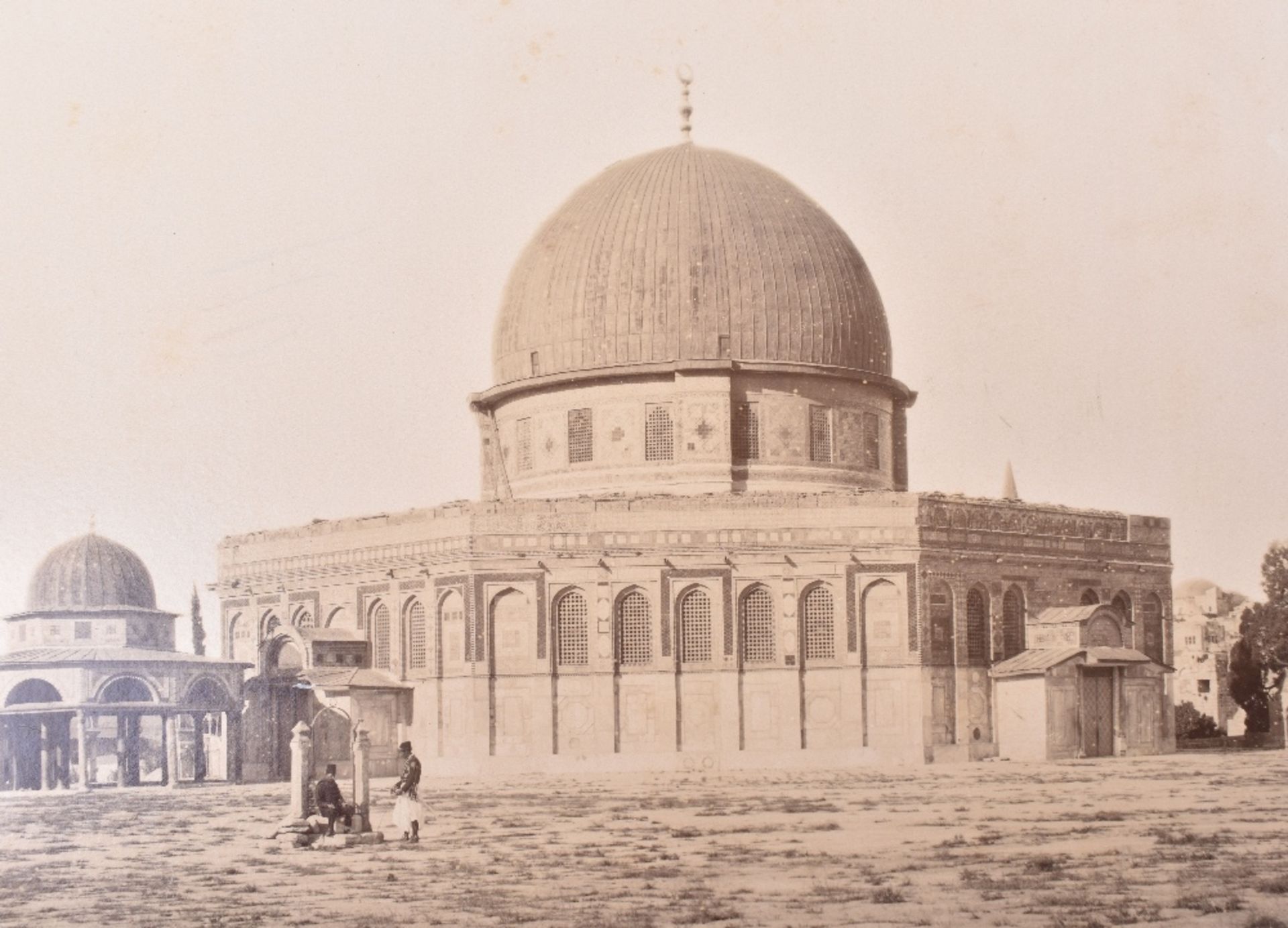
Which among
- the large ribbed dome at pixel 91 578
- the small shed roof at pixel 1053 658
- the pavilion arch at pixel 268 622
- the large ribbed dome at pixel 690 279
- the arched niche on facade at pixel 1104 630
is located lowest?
the small shed roof at pixel 1053 658

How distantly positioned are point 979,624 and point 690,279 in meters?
13.2

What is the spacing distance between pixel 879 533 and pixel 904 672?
386 cm

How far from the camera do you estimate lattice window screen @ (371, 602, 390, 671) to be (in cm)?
5700

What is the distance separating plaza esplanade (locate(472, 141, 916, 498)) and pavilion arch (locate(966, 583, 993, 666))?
19.6ft

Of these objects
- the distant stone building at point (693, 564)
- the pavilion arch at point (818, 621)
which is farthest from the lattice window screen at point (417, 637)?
the pavilion arch at point (818, 621)

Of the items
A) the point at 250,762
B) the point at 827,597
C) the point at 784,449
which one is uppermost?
the point at 784,449

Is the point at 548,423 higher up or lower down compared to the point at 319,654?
higher up

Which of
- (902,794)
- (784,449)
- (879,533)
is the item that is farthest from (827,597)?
(902,794)

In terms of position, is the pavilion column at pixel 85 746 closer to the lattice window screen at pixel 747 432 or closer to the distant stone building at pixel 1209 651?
the lattice window screen at pixel 747 432

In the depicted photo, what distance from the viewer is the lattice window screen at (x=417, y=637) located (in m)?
55.6

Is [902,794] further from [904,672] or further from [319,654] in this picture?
[319,654]

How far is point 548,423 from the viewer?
60.4 m

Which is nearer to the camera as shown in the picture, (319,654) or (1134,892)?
(1134,892)

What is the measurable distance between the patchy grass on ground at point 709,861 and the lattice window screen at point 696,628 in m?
12.0
